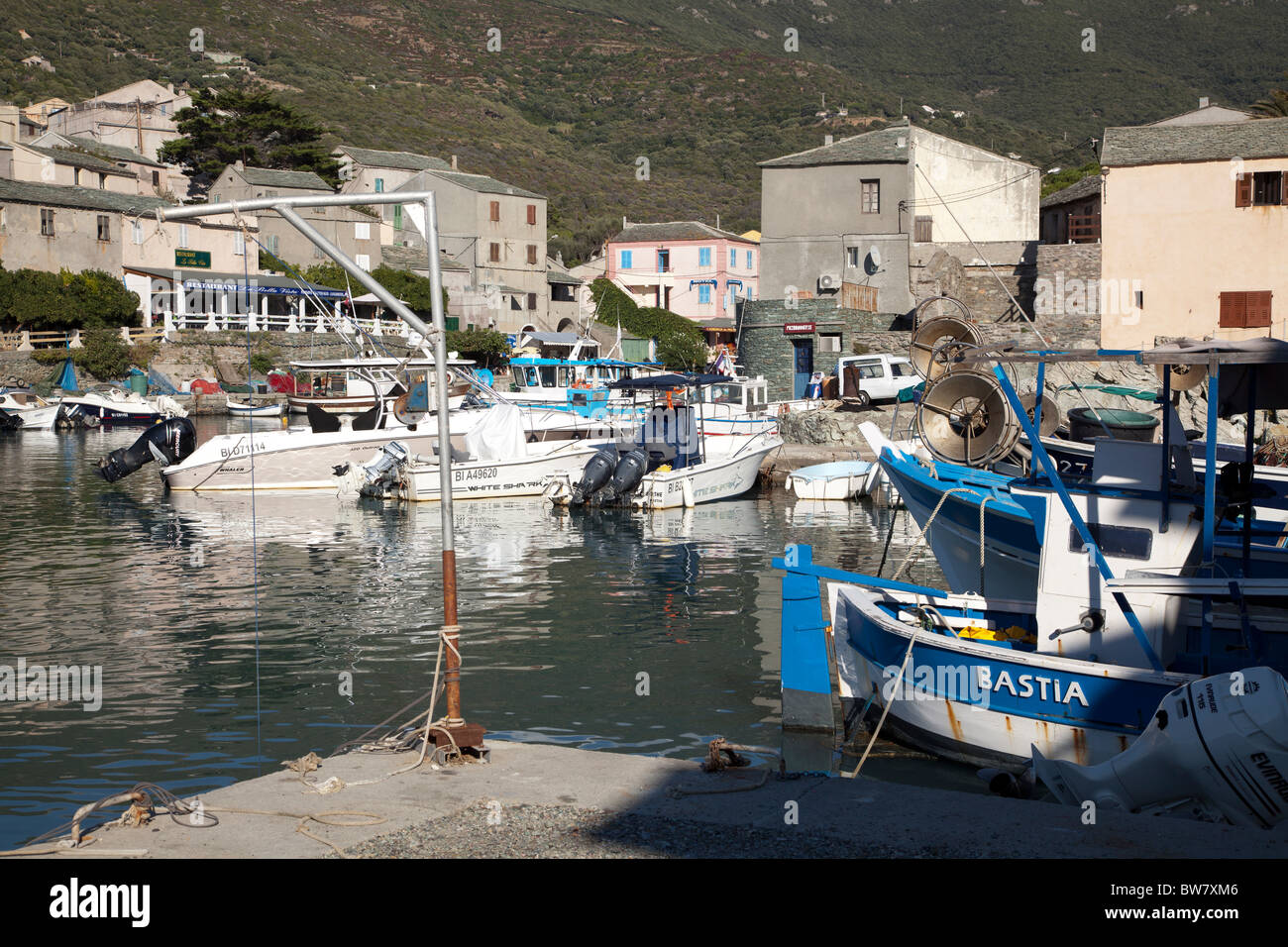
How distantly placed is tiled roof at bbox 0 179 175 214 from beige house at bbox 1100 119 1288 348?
42567mm

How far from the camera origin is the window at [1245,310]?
36031mm

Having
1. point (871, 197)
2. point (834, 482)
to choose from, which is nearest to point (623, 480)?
point (834, 482)

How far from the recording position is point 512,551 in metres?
22.3

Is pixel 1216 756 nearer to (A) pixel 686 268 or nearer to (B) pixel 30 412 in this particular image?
(B) pixel 30 412

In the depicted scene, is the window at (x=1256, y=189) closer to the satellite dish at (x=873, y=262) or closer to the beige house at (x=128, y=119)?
the satellite dish at (x=873, y=262)

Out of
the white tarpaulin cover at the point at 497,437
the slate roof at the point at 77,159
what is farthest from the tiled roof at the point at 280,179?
the white tarpaulin cover at the point at 497,437

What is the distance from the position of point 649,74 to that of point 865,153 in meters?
101

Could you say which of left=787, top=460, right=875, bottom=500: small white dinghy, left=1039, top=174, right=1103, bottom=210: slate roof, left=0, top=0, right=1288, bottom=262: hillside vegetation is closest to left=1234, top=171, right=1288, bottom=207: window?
left=1039, top=174, right=1103, bottom=210: slate roof

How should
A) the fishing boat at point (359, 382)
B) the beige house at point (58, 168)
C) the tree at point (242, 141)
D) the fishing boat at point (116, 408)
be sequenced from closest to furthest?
1. the fishing boat at point (359, 382)
2. the fishing boat at point (116, 408)
3. the beige house at point (58, 168)
4. the tree at point (242, 141)

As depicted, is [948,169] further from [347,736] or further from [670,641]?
[347,736]

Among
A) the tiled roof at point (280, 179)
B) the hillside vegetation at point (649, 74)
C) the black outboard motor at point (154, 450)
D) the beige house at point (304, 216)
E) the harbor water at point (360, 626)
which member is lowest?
the harbor water at point (360, 626)

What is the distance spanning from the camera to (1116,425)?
914 inches

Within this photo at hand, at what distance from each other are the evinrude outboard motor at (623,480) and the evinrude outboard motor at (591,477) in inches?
6.6
